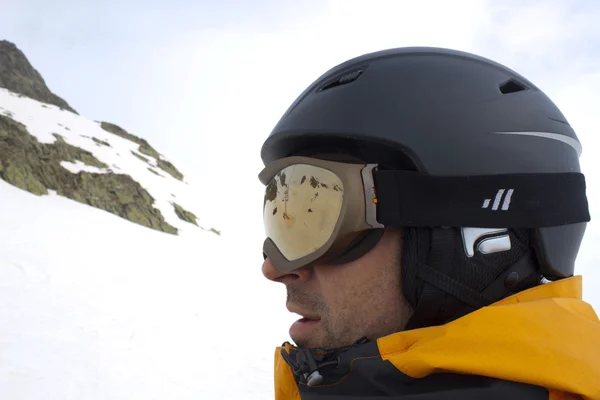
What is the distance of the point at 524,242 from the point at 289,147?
110 centimetres

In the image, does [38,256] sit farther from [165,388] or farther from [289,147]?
[289,147]

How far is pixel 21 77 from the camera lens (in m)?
58.1

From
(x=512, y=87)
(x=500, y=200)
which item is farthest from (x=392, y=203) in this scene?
(x=512, y=87)

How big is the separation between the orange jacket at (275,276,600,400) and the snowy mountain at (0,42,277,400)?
19.2 feet

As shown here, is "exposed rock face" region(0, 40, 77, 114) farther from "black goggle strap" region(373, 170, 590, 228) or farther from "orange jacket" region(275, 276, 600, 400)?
"orange jacket" region(275, 276, 600, 400)

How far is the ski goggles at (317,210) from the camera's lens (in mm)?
1649

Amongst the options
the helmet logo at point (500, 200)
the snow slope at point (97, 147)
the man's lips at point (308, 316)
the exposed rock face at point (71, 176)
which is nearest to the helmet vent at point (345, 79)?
the helmet logo at point (500, 200)

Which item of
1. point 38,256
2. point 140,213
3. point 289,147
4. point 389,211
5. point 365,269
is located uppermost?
point 140,213

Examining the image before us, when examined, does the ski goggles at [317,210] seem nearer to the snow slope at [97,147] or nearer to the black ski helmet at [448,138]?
the black ski helmet at [448,138]

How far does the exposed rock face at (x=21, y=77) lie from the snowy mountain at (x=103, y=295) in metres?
34.5

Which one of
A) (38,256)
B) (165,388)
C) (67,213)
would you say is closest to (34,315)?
(165,388)

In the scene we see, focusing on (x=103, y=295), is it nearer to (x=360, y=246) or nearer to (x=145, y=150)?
(x=360, y=246)

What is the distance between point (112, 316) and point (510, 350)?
31.4 ft

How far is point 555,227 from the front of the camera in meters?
1.66
